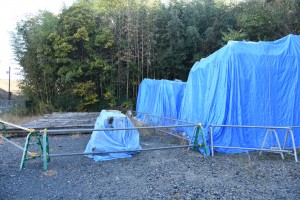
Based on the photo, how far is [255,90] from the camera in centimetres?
516

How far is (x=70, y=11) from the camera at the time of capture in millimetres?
11766

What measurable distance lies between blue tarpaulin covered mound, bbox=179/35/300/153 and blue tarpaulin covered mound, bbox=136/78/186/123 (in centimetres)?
293

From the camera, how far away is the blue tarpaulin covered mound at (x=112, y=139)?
188 inches

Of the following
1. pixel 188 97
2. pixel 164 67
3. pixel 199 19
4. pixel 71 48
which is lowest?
pixel 188 97

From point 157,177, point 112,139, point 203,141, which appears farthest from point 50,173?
point 203,141

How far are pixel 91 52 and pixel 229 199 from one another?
998cm

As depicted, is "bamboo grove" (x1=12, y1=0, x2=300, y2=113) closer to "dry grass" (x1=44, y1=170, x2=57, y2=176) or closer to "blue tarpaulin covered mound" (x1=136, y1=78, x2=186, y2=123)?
"blue tarpaulin covered mound" (x1=136, y1=78, x2=186, y2=123)

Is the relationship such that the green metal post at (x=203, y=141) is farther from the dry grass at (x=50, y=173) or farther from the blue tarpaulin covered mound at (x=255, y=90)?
the dry grass at (x=50, y=173)

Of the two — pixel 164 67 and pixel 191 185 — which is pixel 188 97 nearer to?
pixel 191 185

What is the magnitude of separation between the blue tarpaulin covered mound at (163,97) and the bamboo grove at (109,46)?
72.6 inches

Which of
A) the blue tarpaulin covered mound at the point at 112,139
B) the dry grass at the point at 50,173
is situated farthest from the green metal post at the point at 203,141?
the dry grass at the point at 50,173

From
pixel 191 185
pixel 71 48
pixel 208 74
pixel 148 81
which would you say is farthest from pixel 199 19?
pixel 191 185

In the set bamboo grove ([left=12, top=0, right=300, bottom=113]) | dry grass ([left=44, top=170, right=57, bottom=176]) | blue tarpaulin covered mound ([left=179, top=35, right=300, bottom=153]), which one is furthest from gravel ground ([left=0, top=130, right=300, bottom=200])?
bamboo grove ([left=12, top=0, right=300, bottom=113])

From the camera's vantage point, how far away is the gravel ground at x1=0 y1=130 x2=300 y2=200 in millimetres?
3033
